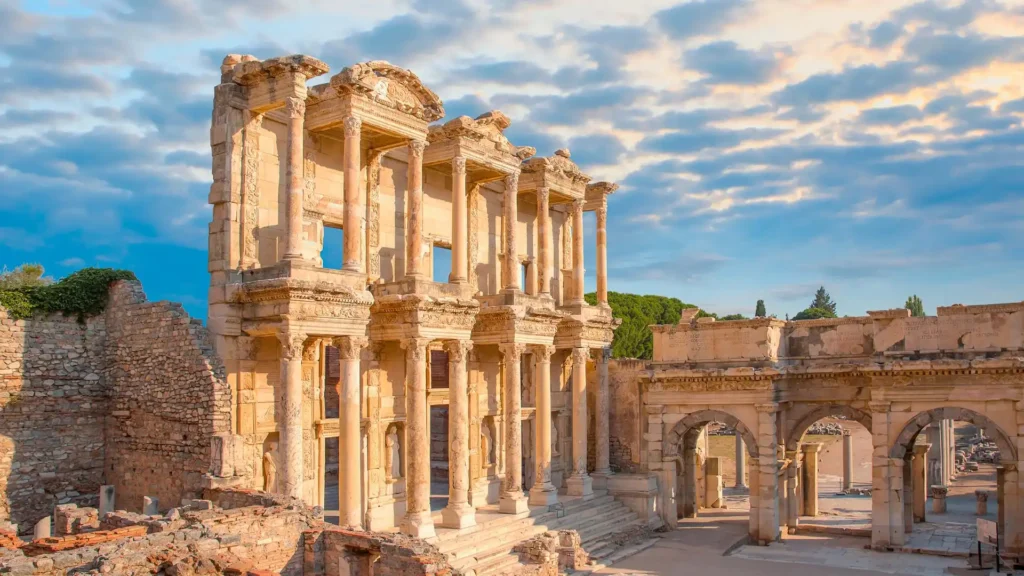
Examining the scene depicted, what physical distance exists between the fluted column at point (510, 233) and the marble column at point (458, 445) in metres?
2.90

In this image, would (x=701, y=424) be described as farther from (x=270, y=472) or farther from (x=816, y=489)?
(x=270, y=472)

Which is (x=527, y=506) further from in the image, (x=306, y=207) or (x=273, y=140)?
(x=273, y=140)

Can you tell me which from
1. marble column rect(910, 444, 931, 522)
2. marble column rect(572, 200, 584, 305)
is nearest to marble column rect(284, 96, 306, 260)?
marble column rect(572, 200, 584, 305)

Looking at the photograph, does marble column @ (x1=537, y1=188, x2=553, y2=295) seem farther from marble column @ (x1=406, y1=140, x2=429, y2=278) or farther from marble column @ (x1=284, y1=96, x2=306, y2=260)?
marble column @ (x1=284, y1=96, x2=306, y2=260)

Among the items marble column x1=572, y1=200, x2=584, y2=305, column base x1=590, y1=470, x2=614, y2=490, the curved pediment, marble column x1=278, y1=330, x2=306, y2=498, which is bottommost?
column base x1=590, y1=470, x2=614, y2=490

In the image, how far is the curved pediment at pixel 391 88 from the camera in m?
19.9

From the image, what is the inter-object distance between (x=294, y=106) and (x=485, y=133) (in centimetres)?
684

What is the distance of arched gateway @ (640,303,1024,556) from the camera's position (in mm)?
22938

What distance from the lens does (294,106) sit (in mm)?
18703

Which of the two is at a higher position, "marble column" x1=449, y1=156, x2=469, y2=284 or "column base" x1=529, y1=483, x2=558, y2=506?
"marble column" x1=449, y1=156, x2=469, y2=284

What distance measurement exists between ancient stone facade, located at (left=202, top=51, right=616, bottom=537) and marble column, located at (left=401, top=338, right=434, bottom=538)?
4cm

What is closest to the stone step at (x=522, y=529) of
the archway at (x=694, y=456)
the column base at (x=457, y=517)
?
the column base at (x=457, y=517)

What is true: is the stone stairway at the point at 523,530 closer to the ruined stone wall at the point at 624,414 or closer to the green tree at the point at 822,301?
the ruined stone wall at the point at 624,414

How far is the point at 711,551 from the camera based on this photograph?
24.6 meters
